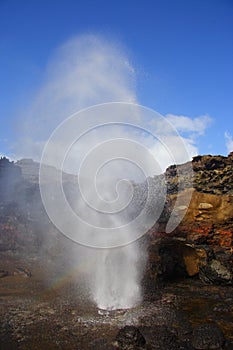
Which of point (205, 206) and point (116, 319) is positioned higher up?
point (205, 206)

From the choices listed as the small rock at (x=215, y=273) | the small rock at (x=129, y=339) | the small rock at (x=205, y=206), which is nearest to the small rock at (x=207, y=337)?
the small rock at (x=129, y=339)

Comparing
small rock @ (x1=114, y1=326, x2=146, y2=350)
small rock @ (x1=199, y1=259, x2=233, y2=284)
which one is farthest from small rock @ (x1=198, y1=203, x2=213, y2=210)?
small rock @ (x1=114, y1=326, x2=146, y2=350)

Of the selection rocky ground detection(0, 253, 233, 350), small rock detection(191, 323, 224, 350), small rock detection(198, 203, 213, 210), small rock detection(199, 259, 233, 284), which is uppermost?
small rock detection(198, 203, 213, 210)

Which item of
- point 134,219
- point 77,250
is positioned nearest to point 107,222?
point 134,219

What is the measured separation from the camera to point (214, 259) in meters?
13.0

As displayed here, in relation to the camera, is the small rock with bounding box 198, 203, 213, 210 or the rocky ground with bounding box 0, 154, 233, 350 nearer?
the rocky ground with bounding box 0, 154, 233, 350

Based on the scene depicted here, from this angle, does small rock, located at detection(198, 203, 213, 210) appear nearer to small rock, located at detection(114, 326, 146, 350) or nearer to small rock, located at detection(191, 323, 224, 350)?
small rock, located at detection(191, 323, 224, 350)

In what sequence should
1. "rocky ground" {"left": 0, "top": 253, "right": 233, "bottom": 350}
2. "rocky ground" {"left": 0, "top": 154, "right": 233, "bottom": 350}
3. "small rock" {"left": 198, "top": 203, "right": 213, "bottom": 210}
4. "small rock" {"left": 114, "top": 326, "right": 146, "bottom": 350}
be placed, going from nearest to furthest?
1. "small rock" {"left": 114, "top": 326, "right": 146, "bottom": 350}
2. "rocky ground" {"left": 0, "top": 253, "right": 233, "bottom": 350}
3. "rocky ground" {"left": 0, "top": 154, "right": 233, "bottom": 350}
4. "small rock" {"left": 198, "top": 203, "right": 213, "bottom": 210}

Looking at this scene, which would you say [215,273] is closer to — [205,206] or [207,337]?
[205,206]

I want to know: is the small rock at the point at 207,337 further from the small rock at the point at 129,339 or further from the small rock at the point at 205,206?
the small rock at the point at 205,206

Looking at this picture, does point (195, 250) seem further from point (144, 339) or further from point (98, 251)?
point (144, 339)

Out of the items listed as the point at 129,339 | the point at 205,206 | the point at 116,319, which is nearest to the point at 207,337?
the point at 129,339

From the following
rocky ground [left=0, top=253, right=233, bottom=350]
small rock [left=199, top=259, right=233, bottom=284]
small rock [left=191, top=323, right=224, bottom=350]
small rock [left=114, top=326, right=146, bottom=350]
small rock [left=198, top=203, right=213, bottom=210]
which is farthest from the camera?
small rock [left=198, top=203, right=213, bottom=210]

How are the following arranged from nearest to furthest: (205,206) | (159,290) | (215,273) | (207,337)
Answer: (207,337) < (159,290) < (215,273) < (205,206)
